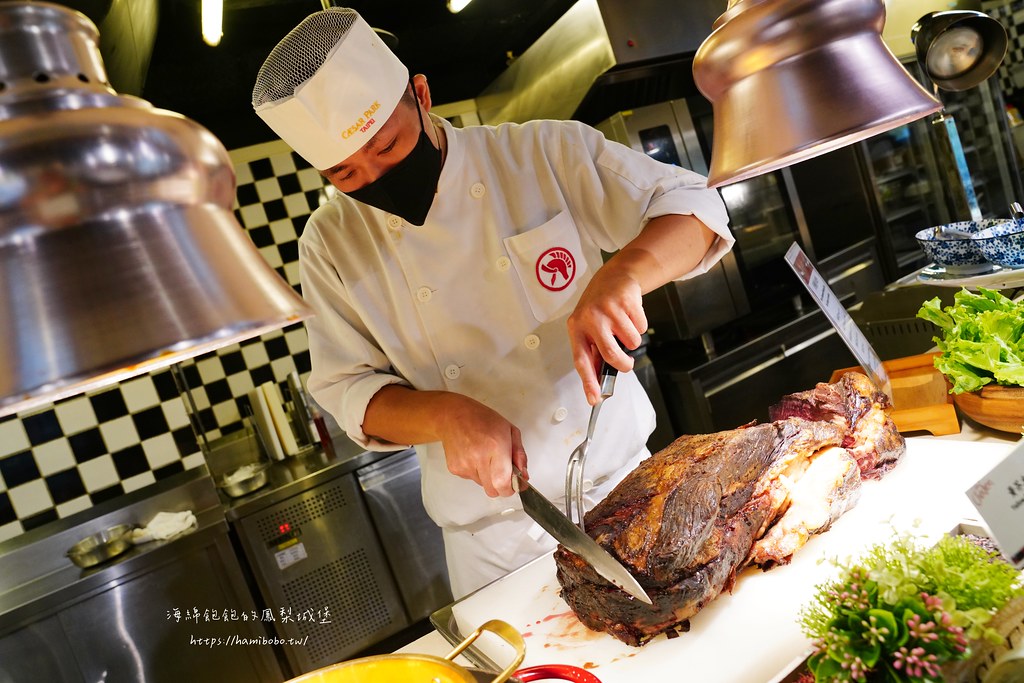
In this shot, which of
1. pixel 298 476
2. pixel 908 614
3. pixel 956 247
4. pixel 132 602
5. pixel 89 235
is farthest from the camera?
pixel 298 476

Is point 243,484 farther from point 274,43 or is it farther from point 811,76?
point 811,76

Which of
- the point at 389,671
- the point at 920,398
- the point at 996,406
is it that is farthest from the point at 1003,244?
the point at 389,671

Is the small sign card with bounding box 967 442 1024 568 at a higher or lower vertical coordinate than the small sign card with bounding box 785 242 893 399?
lower

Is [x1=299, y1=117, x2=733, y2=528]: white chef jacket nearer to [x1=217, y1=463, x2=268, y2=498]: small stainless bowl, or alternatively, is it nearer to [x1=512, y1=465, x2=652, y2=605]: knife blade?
[x1=512, y1=465, x2=652, y2=605]: knife blade

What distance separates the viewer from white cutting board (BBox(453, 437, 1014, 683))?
1122mm

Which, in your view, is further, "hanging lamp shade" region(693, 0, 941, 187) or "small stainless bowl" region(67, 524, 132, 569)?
"small stainless bowl" region(67, 524, 132, 569)

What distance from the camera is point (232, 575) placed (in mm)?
3514

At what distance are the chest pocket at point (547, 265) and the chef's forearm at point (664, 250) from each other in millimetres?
260

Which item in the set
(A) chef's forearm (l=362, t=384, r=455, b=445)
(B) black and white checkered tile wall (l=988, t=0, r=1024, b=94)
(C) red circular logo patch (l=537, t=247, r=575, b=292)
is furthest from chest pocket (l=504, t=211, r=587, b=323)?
(B) black and white checkered tile wall (l=988, t=0, r=1024, b=94)

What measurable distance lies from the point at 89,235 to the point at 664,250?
131 cm

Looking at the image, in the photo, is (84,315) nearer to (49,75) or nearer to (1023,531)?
(49,75)

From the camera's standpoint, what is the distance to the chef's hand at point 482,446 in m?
1.39

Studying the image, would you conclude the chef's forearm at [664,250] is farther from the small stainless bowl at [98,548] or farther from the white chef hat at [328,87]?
the small stainless bowl at [98,548]

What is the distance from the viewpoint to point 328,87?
4.83ft
